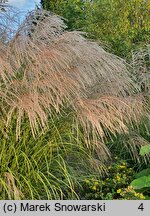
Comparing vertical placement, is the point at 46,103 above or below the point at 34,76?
below

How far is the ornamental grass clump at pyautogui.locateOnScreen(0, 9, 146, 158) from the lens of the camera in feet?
7.85

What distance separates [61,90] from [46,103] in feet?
0.43

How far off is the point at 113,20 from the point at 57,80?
2.99 meters

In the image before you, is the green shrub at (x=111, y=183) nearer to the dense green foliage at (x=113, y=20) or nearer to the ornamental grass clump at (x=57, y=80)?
the ornamental grass clump at (x=57, y=80)

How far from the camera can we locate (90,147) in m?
2.74

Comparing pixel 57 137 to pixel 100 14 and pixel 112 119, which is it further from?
pixel 100 14

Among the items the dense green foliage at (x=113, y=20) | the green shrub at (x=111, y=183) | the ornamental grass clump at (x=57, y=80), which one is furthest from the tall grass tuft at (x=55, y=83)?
the dense green foliage at (x=113, y=20)

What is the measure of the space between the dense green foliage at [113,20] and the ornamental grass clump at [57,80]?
6.30ft

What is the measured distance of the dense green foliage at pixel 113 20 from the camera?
17.0 ft

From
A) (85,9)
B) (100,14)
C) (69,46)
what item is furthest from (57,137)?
(85,9)

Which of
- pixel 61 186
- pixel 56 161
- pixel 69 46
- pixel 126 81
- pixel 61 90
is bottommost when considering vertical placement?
pixel 61 186

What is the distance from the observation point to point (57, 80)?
2490 mm

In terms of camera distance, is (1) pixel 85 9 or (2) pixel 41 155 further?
(1) pixel 85 9

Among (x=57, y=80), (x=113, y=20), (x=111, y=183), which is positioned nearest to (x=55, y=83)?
(x=57, y=80)
